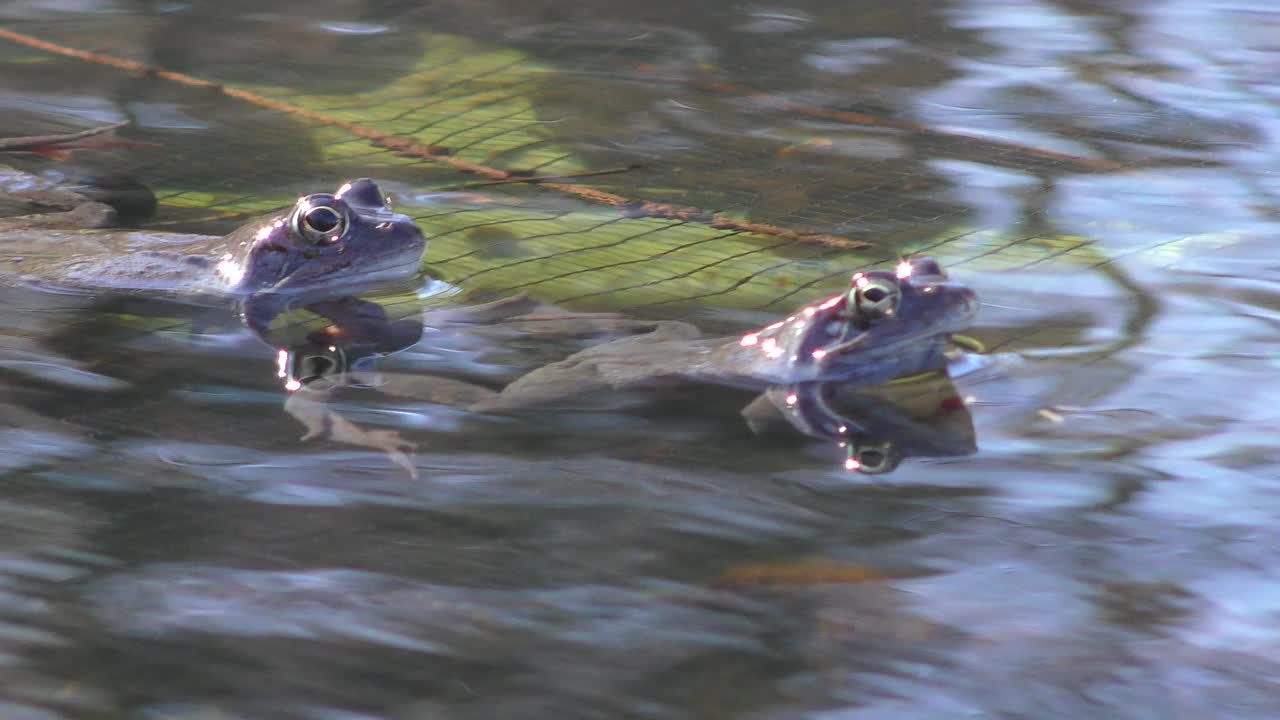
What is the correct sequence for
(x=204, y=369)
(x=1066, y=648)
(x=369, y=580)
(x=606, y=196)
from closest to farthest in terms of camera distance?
(x=1066, y=648)
(x=369, y=580)
(x=204, y=369)
(x=606, y=196)

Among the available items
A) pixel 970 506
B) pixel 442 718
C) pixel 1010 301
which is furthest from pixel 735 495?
pixel 1010 301

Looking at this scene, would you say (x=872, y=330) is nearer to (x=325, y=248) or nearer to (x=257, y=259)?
(x=325, y=248)

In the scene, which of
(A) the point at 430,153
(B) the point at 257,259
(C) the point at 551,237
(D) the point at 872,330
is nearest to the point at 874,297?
(D) the point at 872,330

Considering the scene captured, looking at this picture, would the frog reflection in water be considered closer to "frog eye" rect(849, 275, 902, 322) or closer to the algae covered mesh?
"frog eye" rect(849, 275, 902, 322)

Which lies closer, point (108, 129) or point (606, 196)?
point (606, 196)

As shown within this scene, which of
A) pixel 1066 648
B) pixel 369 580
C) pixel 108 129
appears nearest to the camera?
pixel 1066 648

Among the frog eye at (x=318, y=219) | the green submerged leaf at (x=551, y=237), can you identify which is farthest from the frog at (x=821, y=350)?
the frog eye at (x=318, y=219)

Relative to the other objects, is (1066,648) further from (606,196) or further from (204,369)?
(606,196)

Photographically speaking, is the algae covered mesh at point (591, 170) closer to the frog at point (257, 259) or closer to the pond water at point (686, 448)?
the pond water at point (686, 448)
